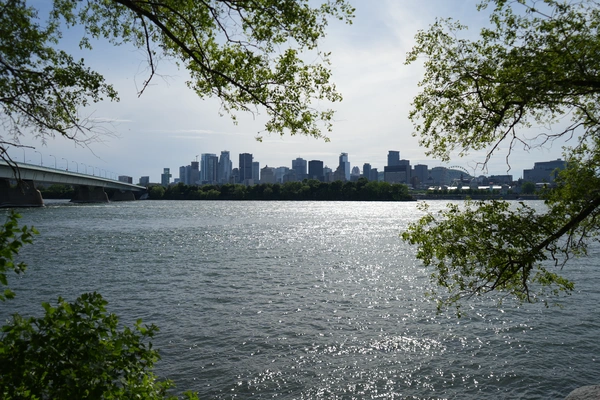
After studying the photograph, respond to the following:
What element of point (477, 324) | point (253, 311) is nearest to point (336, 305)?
point (253, 311)

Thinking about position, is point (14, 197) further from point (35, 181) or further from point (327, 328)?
point (327, 328)

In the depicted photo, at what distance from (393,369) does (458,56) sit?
10673mm

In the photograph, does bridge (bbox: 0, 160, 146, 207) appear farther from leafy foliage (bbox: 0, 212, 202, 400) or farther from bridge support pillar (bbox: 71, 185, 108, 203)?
leafy foliage (bbox: 0, 212, 202, 400)

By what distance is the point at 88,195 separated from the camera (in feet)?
573

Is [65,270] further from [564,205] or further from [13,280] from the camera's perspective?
[564,205]

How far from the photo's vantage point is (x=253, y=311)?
2227 centimetres

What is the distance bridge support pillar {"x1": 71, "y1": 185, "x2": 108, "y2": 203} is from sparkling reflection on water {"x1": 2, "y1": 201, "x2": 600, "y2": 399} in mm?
147351

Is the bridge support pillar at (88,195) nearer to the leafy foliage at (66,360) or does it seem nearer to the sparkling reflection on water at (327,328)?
the sparkling reflection on water at (327,328)

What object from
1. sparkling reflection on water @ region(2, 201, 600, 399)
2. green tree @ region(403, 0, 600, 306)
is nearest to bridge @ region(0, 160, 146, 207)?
sparkling reflection on water @ region(2, 201, 600, 399)

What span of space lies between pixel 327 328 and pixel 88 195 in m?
178

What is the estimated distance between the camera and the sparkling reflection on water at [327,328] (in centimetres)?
1445

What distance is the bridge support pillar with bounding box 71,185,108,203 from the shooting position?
172 metres

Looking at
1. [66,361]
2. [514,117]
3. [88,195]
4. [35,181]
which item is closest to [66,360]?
[66,361]

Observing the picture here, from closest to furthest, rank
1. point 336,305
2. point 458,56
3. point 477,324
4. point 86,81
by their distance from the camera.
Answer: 1. point 86,81
2. point 458,56
3. point 477,324
4. point 336,305
